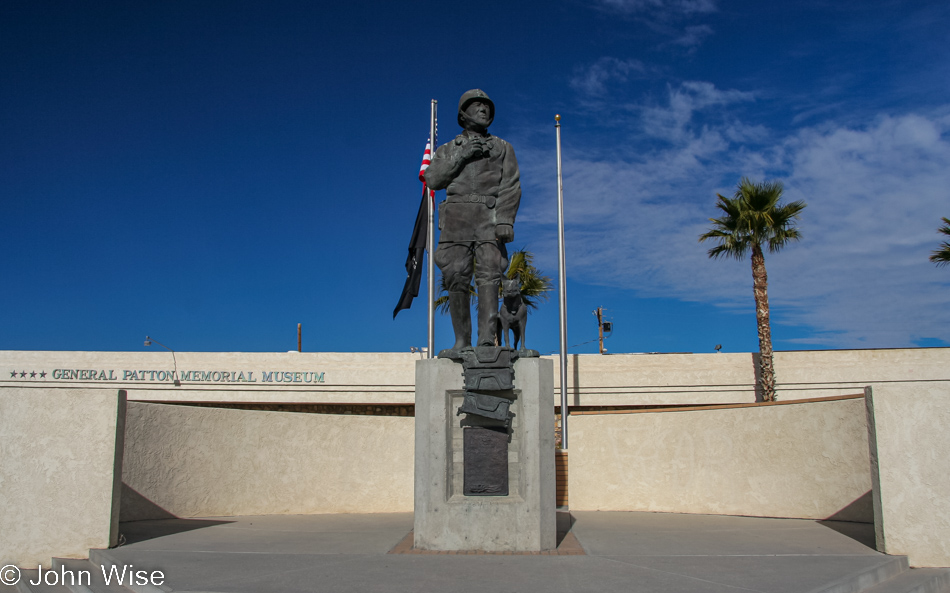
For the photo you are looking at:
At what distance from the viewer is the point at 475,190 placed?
6.73 metres

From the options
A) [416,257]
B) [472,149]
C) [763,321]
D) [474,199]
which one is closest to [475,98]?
[472,149]

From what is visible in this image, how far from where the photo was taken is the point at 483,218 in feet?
21.9

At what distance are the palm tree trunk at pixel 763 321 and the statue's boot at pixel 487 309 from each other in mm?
12808

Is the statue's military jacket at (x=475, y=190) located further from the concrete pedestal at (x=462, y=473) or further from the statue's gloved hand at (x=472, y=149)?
the concrete pedestal at (x=462, y=473)

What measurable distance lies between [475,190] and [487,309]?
1.21 metres

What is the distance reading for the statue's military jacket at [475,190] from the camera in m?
6.67

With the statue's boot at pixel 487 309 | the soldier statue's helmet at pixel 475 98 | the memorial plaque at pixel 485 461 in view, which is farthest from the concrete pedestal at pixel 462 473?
the soldier statue's helmet at pixel 475 98

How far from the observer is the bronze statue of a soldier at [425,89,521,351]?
6.60m

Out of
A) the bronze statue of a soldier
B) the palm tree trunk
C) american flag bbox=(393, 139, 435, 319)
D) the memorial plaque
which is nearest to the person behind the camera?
the memorial plaque

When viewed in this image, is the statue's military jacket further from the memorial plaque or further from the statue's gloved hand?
the memorial plaque

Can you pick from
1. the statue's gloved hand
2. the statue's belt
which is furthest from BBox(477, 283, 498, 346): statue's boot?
the statue's gloved hand

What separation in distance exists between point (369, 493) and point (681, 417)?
15.7ft

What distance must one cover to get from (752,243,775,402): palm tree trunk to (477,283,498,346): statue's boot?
1281 cm

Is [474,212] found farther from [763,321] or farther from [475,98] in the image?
[763,321]
